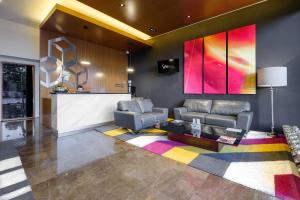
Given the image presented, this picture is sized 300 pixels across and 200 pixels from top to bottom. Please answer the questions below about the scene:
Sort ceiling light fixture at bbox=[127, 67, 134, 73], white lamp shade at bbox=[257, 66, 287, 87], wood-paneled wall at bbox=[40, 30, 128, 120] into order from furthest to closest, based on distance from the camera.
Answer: ceiling light fixture at bbox=[127, 67, 134, 73], wood-paneled wall at bbox=[40, 30, 128, 120], white lamp shade at bbox=[257, 66, 287, 87]

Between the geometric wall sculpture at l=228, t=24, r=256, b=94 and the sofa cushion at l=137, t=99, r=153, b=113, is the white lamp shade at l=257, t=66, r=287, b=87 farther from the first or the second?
the sofa cushion at l=137, t=99, r=153, b=113

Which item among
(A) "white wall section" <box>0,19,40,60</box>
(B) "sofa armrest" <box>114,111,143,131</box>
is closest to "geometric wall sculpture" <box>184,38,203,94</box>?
(B) "sofa armrest" <box>114,111,143,131</box>

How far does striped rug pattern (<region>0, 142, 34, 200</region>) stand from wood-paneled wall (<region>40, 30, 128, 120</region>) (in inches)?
124

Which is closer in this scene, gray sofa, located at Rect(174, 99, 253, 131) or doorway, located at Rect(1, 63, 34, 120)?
gray sofa, located at Rect(174, 99, 253, 131)

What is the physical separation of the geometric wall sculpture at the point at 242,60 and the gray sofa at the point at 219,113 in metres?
0.51

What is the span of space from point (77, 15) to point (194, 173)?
4.55m

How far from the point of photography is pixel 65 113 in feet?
12.1

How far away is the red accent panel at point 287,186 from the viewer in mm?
1494

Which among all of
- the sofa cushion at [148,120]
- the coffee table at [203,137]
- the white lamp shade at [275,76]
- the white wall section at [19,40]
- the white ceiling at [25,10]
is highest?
the white ceiling at [25,10]

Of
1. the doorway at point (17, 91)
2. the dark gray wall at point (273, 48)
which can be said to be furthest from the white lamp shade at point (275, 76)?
the doorway at point (17, 91)

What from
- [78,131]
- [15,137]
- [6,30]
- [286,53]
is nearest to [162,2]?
[286,53]

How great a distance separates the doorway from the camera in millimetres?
5492

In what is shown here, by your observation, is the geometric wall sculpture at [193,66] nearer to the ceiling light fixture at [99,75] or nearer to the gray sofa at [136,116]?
the gray sofa at [136,116]

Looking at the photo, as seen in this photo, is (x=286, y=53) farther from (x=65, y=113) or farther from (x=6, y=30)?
(x=6, y=30)
